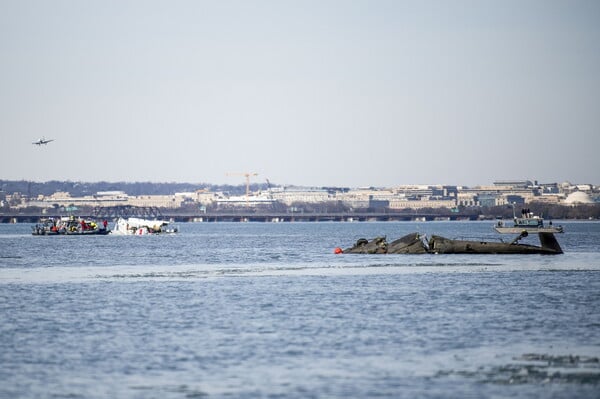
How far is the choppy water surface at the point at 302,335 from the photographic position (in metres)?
29.4

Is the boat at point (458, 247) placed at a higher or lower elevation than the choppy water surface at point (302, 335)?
higher

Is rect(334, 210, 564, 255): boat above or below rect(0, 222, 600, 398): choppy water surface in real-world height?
above

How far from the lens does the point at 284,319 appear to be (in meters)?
43.8

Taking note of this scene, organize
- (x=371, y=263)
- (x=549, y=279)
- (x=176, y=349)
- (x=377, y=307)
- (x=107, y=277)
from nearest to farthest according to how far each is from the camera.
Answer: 1. (x=176, y=349)
2. (x=377, y=307)
3. (x=549, y=279)
4. (x=107, y=277)
5. (x=371, y=263)

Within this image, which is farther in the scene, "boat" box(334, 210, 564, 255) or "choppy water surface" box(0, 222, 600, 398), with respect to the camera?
"boat" box(334, 210, 564, 255)

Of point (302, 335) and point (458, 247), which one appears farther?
point (458, 247)

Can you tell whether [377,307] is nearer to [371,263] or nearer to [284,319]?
[284,319]

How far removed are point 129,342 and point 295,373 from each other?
27.5 ft

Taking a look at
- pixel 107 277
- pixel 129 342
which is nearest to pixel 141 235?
pixel 107 277

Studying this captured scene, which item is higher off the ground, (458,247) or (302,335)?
(458,247)

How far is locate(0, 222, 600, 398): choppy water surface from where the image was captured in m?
29.4

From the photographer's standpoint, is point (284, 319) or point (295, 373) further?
point (284, 319)

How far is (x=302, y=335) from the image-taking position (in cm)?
3869

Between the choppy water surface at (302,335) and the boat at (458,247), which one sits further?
the boat at (458,247)
